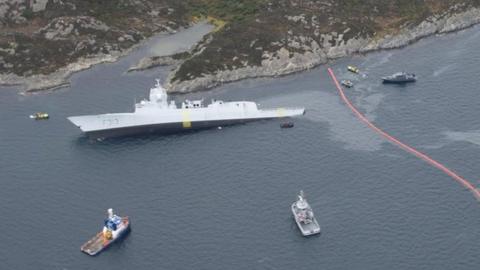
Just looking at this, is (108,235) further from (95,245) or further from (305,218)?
(305,218)

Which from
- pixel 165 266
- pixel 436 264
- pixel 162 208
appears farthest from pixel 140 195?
pixel 436 264

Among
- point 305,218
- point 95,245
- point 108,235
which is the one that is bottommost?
point 95,245

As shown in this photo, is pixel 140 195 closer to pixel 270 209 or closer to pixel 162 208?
pixel 162 208

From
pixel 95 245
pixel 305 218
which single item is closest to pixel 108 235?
pixel 95 245

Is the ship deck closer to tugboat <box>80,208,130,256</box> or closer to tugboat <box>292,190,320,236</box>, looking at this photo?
tugboat <box>80,208,130,256</box>

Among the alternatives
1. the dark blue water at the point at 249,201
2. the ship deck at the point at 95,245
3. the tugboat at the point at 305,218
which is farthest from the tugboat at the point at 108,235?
the tugboat at the point at 305,218

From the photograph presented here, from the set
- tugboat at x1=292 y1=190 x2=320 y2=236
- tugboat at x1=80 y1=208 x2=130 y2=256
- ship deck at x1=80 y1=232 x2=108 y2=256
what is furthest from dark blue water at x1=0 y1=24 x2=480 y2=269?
tugboat at x1=292 y1=190 x2=320 y2=236
